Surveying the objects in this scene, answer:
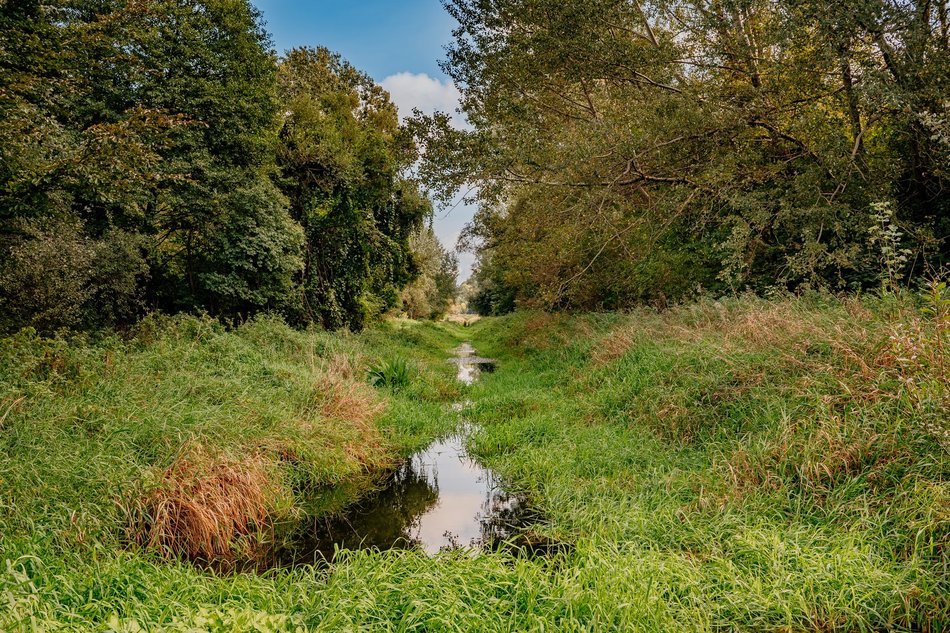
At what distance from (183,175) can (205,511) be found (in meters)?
9.20

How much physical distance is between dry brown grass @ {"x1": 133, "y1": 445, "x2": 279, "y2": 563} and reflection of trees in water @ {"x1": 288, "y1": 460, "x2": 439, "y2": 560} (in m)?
0.60

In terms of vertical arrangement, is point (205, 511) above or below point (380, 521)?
above

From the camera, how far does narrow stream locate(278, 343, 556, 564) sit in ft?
16.9

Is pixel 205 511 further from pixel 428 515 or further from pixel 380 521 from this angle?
pixel 428 515

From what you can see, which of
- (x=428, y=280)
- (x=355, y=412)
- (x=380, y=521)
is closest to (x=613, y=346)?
(x=355, y=412)

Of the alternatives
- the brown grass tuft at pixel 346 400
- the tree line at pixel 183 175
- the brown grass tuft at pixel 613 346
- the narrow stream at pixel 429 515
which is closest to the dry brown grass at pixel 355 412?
the brown grass tuft at pixel 346 400

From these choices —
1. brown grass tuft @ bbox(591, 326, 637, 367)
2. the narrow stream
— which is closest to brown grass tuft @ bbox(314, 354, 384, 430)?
the narrow stream

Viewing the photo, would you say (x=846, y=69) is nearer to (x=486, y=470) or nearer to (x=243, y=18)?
(x=486, y=470)

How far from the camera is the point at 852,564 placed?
11.2 feet

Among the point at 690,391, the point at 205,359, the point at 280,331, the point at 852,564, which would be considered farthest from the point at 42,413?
the point at 690,391

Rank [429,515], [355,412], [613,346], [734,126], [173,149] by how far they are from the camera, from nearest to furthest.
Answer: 1. [429,515]
2. [355,412]
3. [734,126]
4. [613,346]
5. [173,149]

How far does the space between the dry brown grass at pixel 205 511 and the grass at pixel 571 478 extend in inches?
1.5

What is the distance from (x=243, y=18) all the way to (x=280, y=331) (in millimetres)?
9039

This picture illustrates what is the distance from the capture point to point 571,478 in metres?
6.01
